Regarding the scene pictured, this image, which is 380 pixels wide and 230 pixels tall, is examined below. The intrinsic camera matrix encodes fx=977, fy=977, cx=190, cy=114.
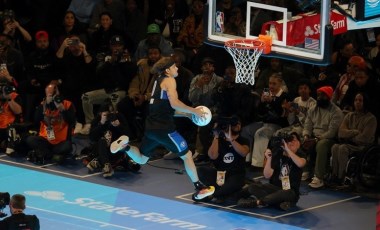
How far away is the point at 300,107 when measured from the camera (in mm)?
16906

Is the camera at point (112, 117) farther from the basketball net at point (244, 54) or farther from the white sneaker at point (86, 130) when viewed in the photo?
the basketball net at point (244, 54)

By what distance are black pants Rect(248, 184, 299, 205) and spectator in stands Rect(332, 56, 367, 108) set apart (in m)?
2.72

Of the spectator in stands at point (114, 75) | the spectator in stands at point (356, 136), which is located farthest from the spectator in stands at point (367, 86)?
the spectator in stands at point (114, 75)

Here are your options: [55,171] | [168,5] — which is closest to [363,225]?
[55,171]

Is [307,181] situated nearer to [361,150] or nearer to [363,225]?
[361,150]

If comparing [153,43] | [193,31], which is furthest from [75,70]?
[193,31]

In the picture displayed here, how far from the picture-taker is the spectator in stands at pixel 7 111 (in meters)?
18.2

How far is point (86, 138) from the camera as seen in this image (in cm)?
1945

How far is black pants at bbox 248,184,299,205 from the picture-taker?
1504 centimetres

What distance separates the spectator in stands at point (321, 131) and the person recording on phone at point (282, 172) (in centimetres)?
109

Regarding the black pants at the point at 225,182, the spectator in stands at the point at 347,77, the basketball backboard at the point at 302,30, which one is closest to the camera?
the basketball backboard at the point at 302,30

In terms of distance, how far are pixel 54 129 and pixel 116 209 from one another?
3.08 m

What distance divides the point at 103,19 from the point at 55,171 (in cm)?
399

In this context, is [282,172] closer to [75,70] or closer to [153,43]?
[153,43]
